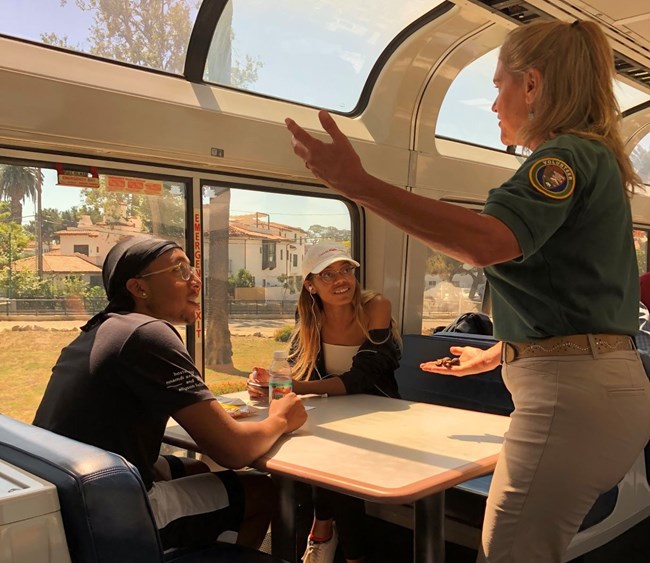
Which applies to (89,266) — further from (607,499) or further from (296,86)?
(607,499)

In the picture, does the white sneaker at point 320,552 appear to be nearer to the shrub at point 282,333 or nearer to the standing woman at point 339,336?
the standing woman at point 339,336

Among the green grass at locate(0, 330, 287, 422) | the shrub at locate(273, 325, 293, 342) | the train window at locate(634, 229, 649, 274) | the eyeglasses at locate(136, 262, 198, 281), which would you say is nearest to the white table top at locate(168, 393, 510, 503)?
the eyeglasses at locate(136, 262, 198, 281)

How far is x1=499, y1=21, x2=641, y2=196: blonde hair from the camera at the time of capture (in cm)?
138

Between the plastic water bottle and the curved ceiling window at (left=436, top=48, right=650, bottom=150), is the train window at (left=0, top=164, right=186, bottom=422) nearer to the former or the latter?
the plastic water bottle

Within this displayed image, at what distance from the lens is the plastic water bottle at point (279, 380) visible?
101 inches

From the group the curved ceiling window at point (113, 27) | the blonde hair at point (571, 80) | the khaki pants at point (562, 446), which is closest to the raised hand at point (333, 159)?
the blonde hair at point (571, 80)

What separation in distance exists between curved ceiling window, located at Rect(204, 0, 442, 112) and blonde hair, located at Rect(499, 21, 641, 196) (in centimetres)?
253

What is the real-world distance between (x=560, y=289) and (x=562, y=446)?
0.99 feet

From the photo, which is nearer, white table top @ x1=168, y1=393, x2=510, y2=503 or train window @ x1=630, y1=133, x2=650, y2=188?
white table top @ x1=168, y1=393, x2=510, y2=503

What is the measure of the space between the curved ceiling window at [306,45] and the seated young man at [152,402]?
1790 millimetres

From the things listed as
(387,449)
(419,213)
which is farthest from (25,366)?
(419,213)

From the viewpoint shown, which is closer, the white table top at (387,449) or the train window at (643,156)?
the white table top at (387,449)

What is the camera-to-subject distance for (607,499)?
9.48 ft

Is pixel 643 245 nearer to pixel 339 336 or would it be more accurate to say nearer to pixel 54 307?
pixel 339 336
